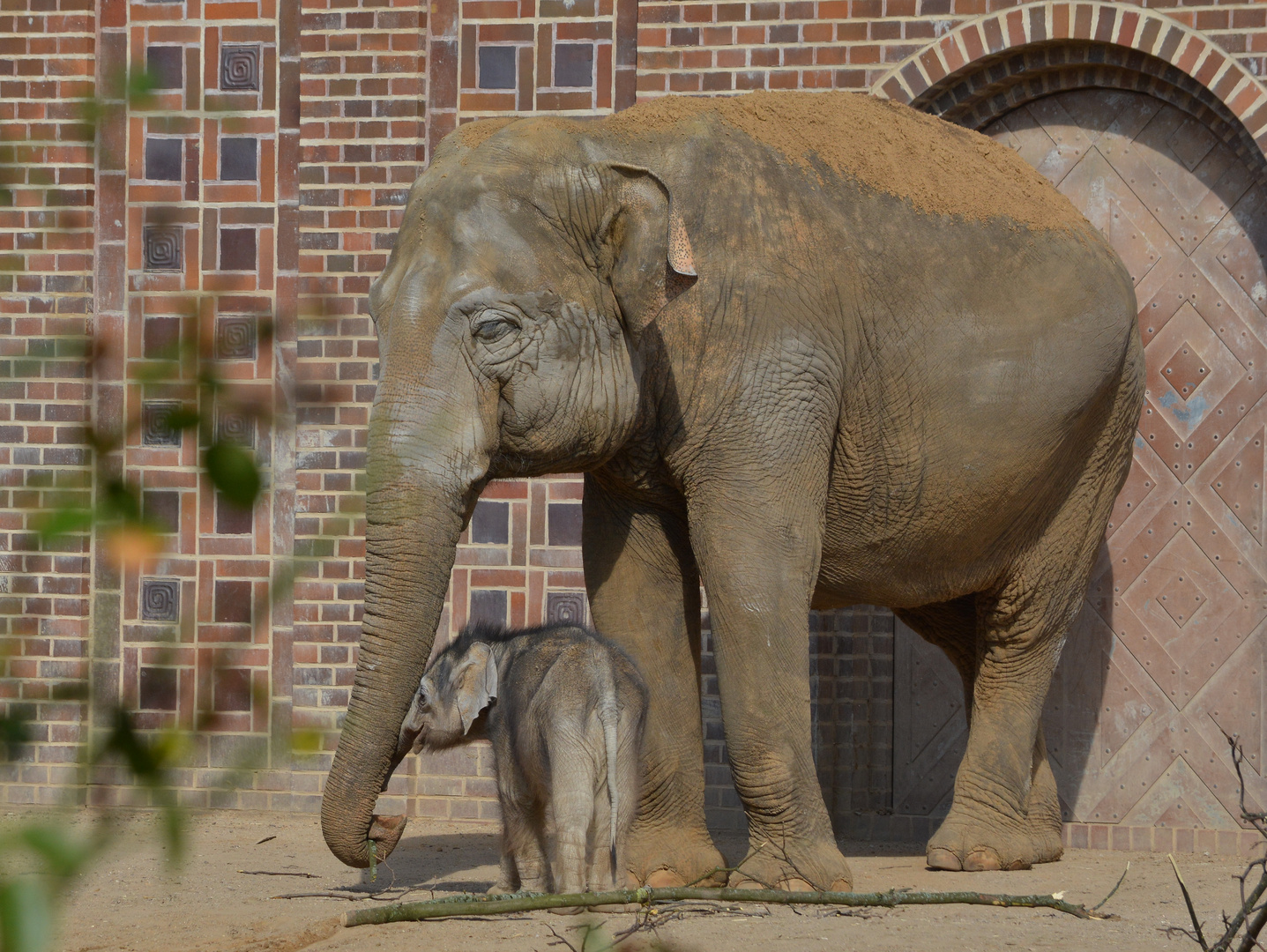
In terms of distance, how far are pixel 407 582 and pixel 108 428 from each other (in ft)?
12.0

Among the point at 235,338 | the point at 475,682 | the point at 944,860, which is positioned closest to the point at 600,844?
the point at 475,682

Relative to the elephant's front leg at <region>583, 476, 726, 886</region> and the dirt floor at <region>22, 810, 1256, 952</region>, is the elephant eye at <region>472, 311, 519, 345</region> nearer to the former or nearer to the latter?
the elephant's front leg at <region>583, 476, 726, 886</region>

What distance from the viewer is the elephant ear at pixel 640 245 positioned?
15.6ft

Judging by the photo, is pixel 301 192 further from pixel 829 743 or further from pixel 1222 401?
pixel 1222 401

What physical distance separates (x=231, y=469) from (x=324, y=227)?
650cm

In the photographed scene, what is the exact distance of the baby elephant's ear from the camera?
508 centimetres

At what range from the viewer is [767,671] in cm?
488

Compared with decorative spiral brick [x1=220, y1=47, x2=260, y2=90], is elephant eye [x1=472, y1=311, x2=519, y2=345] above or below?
below

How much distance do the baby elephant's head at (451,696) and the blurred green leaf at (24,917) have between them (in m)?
4.36

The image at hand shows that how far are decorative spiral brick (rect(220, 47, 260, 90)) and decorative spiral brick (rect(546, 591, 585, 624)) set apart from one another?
2.74 meters

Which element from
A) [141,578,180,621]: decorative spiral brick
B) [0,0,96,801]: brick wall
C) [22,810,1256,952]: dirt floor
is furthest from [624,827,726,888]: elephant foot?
[0,0,96,801]: brick wall

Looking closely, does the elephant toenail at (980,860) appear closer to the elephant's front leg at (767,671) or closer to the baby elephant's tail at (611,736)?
the elephant's front leg at (767,671)

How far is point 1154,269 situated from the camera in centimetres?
677

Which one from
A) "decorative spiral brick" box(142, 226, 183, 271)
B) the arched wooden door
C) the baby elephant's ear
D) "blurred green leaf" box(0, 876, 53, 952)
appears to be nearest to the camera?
"blurred green leaf" box(0, 876, 53, 952)
